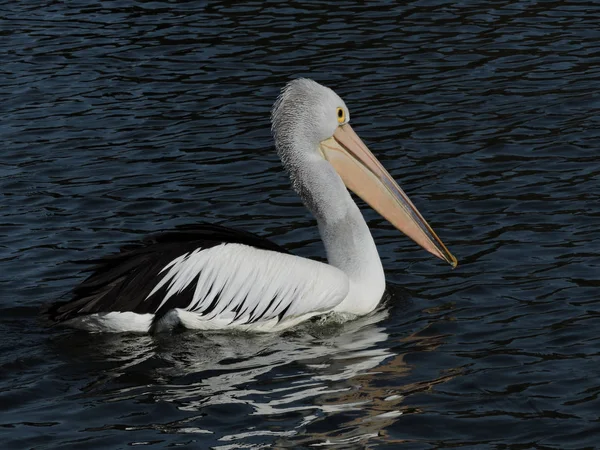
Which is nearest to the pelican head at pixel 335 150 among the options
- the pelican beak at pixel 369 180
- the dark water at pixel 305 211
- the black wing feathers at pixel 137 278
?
the pelican beak at pixel 369 180

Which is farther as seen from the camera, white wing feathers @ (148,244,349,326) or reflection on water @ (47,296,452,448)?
white wing feathers @ (148,244,349,326)

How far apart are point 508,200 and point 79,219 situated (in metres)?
2.85

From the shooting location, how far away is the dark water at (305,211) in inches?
214

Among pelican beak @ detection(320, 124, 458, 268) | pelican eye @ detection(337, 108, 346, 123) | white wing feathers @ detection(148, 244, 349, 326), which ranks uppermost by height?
pelican eye @ detection(337, 108, 346, 123)

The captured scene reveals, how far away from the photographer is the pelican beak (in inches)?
285

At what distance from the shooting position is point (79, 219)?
8281 millimetres

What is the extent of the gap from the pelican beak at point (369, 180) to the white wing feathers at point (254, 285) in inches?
31.3

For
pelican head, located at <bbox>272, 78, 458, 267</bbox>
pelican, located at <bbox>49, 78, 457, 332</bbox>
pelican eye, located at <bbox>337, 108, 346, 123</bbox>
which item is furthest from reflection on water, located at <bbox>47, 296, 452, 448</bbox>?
pelican eye, located at <bbox>337, 108, 346, 123</bbox>

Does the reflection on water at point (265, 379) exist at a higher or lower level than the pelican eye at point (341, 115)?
lower

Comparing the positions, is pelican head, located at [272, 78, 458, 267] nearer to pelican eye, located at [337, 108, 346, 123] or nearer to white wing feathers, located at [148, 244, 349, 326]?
pelican eye, located at [337, 108, 346, 123]

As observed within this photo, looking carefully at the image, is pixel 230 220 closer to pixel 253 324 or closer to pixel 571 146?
pixel 253 324

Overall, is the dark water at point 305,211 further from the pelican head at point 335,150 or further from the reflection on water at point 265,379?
the pelican head at point 335,150

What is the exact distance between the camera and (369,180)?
7285mm

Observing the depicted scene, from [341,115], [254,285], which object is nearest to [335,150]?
[341,115]
